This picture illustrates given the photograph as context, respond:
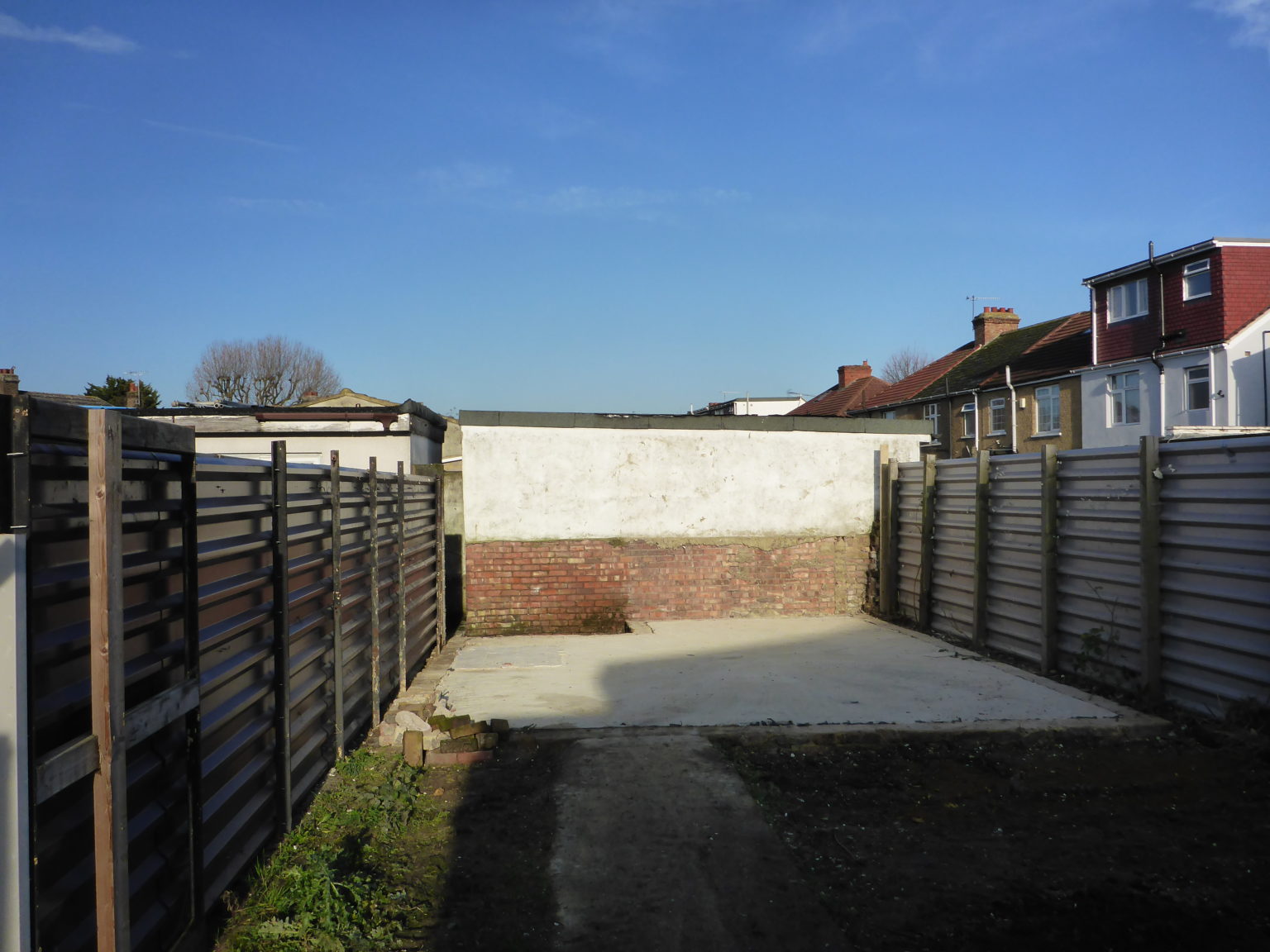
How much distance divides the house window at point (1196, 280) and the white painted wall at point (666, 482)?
52.9 ft

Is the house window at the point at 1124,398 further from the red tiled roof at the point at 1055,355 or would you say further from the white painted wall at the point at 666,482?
the white painted wall at the point at 666,482

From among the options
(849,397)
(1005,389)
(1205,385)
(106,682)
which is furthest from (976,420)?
(106,682)

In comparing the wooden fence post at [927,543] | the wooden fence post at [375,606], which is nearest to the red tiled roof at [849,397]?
the wooden fence post at [927,543]

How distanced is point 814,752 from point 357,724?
301 cm

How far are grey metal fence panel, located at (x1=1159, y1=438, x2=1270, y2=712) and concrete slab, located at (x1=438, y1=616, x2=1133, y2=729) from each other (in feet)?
2.17

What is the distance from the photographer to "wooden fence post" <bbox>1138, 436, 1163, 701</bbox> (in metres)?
6.59

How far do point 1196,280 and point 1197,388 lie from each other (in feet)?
9.37

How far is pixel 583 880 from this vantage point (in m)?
Answer: 3.84

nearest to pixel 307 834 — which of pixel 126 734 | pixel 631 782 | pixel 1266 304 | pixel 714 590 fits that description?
pixel 631 782

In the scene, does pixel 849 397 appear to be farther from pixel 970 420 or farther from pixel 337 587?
pixel 337 587

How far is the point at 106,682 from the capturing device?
87.3 inches

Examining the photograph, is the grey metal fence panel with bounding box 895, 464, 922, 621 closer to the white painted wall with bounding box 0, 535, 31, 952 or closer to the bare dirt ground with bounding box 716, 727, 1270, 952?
the bare dirt ground with bounding box 716, 727, 1270, 952

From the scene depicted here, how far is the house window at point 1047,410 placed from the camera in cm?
2694

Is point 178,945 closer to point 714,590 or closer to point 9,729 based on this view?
point 9,729
